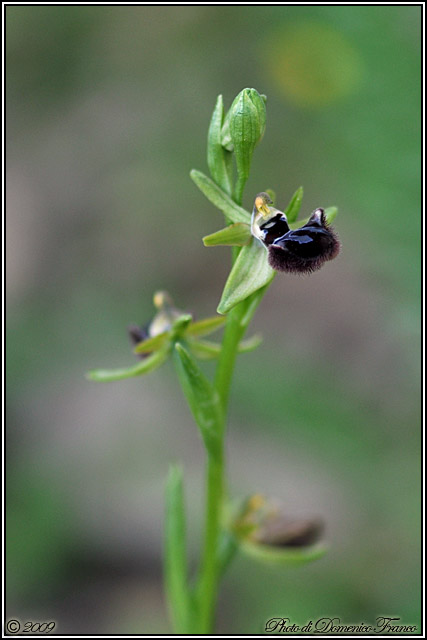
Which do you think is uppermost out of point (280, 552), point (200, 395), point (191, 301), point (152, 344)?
point (191, 301)

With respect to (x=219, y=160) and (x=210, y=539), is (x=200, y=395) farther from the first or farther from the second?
(x=219, y=160)

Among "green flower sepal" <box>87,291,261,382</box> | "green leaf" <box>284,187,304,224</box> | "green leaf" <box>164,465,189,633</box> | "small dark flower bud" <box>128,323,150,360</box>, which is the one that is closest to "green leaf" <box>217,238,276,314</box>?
"green leaf" <box>284,187,304,224</box>

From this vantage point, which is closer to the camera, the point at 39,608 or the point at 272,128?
the point at 39,608

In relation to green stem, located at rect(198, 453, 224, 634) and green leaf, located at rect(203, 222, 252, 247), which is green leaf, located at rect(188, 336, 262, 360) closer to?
green stem, located at rect(198, 453, 224, 634)

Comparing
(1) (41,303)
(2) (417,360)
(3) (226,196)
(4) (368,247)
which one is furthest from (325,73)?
(3) (226,196)

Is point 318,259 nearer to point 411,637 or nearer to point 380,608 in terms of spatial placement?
point 411,637

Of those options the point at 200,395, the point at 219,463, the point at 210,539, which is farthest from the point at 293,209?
the point at 210,539
